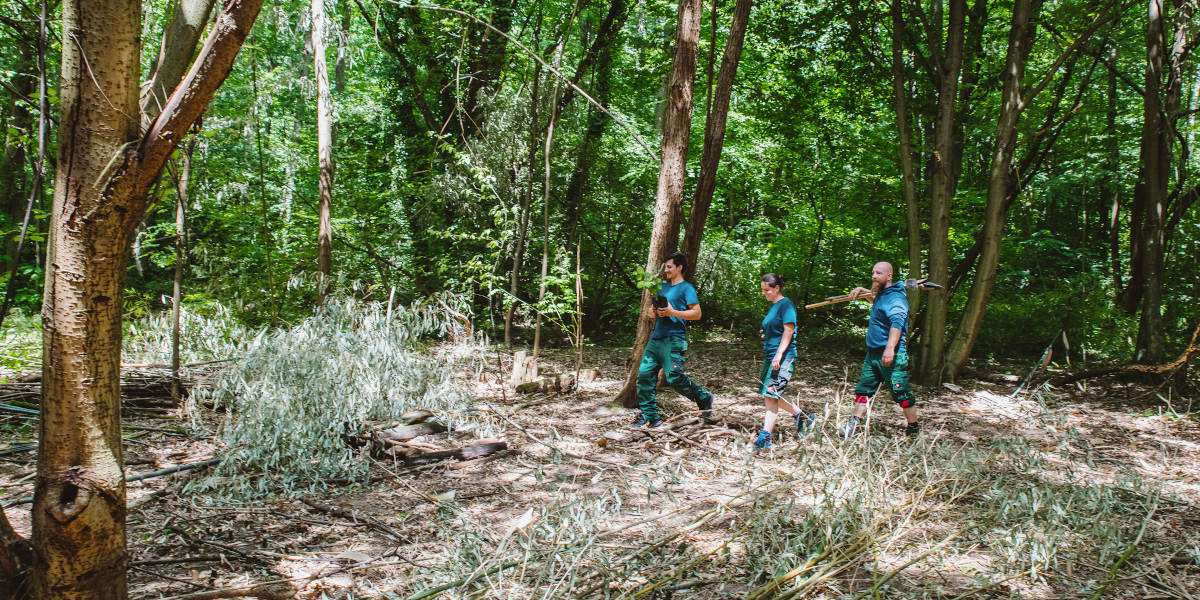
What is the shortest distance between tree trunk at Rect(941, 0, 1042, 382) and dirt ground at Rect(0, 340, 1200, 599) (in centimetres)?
328

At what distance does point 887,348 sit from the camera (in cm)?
564

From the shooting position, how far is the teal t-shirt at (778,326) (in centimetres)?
566

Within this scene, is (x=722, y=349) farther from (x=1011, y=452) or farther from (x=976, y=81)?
(x=1011, y=452)

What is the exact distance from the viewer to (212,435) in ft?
17.7

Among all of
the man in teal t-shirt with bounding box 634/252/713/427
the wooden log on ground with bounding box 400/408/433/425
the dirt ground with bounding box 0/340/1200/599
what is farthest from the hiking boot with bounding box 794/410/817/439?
the wooden log on ground with bounding box 400/408/433/425

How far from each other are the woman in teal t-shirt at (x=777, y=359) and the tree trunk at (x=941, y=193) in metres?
4.24

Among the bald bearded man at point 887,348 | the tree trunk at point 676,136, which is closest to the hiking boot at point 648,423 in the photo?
the tree trunk at point 676,136

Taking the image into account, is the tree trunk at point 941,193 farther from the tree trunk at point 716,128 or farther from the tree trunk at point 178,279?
the tree trunk at point 178,279

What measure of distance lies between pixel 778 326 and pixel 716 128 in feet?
8.42

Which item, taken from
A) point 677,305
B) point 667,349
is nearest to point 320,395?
point 667,349

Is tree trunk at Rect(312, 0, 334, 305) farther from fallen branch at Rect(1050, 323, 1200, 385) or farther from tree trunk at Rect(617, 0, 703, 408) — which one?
fallen branch at Rect(1050, 323, 1200, 385)

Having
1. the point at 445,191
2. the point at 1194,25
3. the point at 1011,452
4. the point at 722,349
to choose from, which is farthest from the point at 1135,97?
the point at 445,191

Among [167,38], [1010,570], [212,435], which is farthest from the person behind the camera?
[212,435]

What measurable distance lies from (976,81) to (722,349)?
5.92 meters
